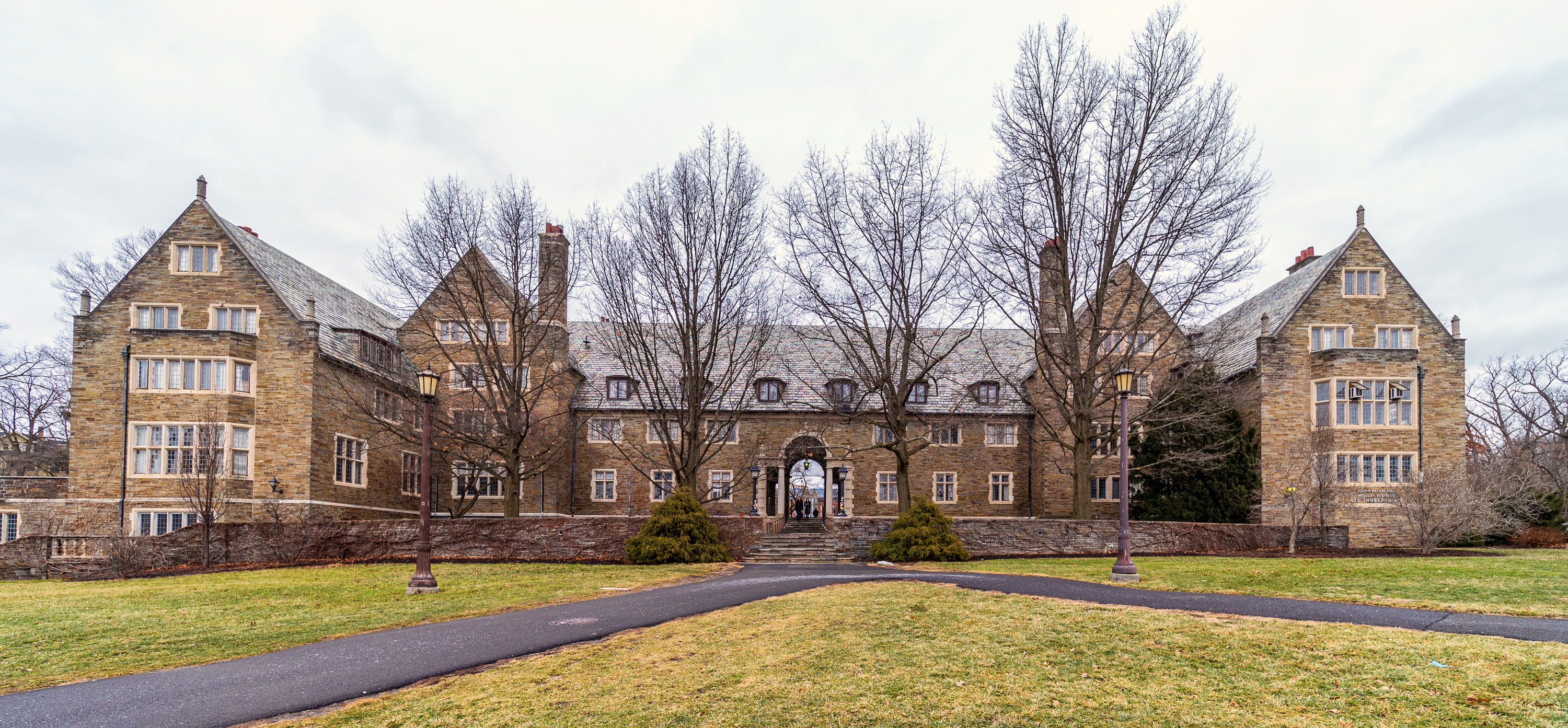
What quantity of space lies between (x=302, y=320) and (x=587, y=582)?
16636 millimetres

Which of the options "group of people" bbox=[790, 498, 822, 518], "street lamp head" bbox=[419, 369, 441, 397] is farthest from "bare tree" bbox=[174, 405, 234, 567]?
"group of people" bbox=[790, 498, 822, 518]

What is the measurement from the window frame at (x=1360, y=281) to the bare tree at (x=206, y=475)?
37.1m

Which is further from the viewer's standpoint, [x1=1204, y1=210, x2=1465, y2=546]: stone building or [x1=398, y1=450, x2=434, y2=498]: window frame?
[x1=398, y1=450, x2=434, y2=498]: window frame

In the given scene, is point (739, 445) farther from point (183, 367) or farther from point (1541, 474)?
point (1541, 474)

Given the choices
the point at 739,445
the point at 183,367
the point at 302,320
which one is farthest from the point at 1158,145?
the point at 183,367

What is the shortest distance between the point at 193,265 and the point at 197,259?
0.26m

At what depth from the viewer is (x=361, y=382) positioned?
105 feet

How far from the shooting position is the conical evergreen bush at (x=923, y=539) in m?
23.8

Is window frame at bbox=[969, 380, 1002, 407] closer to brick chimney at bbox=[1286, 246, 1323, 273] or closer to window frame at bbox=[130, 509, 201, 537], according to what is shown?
brick chimney at bbox=[1286, 246, 1323, 273]

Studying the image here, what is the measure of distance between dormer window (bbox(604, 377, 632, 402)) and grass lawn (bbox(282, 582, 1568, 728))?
87.8 feet

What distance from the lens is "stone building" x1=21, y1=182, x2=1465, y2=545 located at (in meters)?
27.7

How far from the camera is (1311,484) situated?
2683 centimetres

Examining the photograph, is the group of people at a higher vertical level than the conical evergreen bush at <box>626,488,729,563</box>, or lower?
lower

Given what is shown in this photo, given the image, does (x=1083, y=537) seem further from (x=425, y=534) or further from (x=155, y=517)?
(x=155, y=517)
